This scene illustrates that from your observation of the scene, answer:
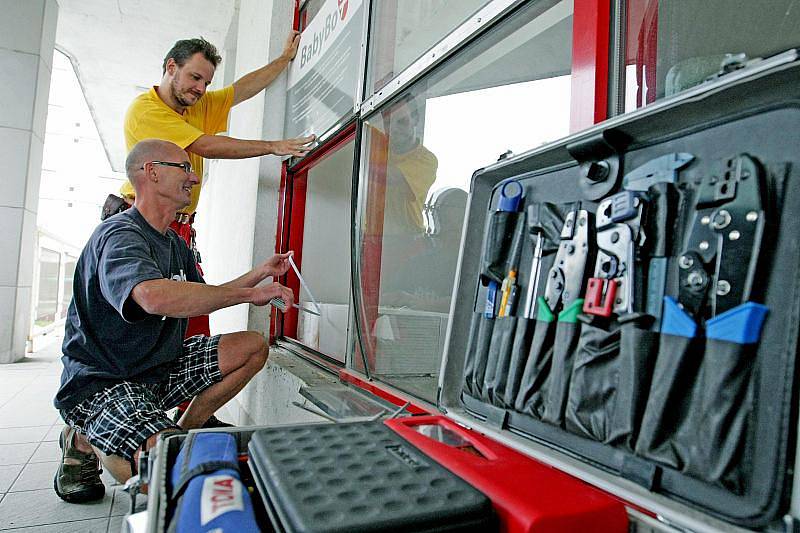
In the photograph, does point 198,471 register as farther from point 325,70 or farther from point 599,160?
point 325,70

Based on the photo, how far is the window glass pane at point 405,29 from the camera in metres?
1.32

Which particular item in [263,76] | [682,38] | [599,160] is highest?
[263,76]

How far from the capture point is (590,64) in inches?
32.2

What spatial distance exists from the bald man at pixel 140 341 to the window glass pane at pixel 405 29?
754mm

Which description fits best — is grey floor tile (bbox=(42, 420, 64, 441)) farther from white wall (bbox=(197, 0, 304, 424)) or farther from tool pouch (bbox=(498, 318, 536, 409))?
tool pouch (bbox=(498, 318, 536, 409))

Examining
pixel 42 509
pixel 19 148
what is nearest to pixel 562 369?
pixel 42 509

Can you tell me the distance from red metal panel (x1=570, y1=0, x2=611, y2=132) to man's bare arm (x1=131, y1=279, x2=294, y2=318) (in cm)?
104

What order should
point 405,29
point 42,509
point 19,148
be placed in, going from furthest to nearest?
point 19,148 → point 405,29 → point 42,509

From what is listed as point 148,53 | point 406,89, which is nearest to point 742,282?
point 406,89

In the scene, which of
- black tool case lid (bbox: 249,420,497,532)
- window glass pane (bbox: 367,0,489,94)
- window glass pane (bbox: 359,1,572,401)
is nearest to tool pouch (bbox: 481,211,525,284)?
window glass pane (bbox: 359,1,572,401)

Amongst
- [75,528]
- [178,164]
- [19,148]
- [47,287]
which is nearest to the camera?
[75,528]

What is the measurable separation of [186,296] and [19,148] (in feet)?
13.1

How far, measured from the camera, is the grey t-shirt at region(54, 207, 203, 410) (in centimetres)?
137

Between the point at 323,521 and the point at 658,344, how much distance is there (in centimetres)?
41
